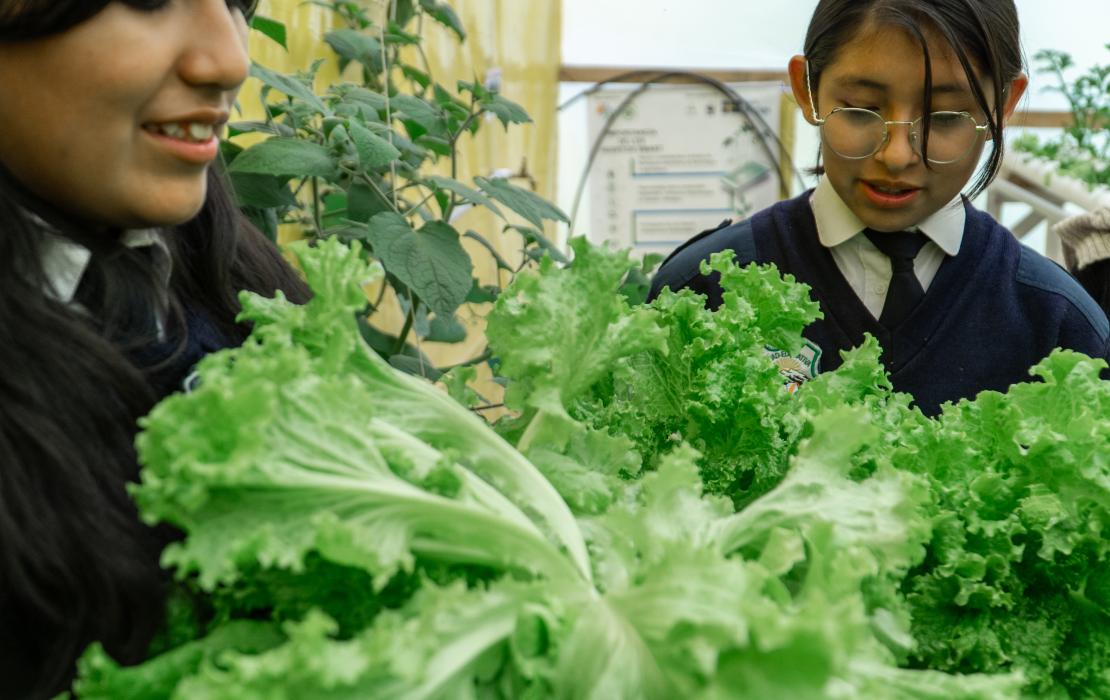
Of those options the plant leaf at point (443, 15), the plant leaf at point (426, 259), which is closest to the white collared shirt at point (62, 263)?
the plant leaf at point (426, 259)

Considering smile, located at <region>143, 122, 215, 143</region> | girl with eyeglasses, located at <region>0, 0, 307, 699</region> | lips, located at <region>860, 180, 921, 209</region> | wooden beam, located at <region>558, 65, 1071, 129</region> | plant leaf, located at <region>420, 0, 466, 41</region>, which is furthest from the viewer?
wooden beam, located at <region>558, 65, 1071, 129</region>

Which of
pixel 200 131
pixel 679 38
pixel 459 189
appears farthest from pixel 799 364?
pixel 679 38

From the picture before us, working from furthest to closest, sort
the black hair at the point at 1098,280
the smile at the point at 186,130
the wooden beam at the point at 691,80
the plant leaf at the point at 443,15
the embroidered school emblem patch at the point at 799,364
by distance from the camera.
Answer: the wooden beam at the point at 691,80, the black hair at the point at 1098,280, the plant leaf at the point at 443,15, the embroidered school emblem patch at the point at 799,364, the smile at the point at 186,130

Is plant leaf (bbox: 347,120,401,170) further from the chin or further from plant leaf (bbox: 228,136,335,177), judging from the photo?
the chin

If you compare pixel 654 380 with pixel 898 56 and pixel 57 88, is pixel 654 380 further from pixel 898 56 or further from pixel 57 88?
pixel 898 56

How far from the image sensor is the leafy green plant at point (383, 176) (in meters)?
1.39

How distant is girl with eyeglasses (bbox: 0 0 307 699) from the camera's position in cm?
68

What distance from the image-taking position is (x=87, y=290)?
812 mm

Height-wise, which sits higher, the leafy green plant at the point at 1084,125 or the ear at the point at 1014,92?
the ear at the point at 1014,92

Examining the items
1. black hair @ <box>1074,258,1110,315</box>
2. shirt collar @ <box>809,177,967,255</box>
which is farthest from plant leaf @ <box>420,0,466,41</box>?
black hair @ <box>1074,258,1110,315</box>

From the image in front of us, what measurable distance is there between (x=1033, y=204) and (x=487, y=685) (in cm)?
346

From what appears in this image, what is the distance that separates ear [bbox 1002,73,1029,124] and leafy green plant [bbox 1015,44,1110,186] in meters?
1.60

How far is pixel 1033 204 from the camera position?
12.0 ft

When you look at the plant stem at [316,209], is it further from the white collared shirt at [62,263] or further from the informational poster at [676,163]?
the informational poster at [676,163]
